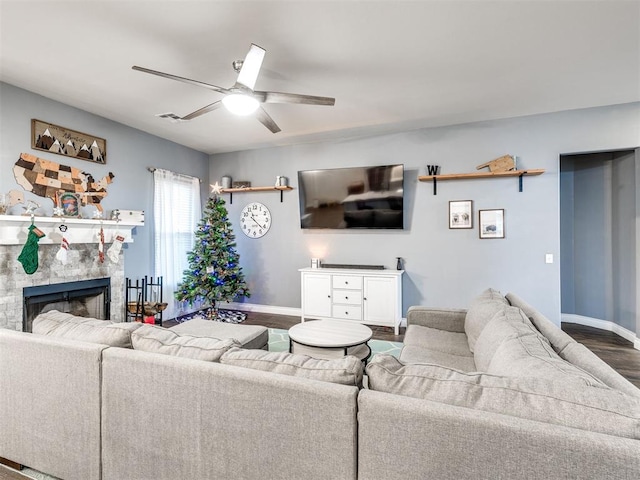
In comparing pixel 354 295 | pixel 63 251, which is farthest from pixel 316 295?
pixel 63 251

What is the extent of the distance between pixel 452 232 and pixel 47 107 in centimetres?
493

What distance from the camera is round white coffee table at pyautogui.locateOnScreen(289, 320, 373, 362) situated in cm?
254

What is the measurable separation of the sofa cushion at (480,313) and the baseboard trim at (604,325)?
8.36 feet

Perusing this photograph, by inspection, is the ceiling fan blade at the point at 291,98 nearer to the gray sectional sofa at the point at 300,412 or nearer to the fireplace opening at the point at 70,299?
the gray sectional sofa at the point at 300,412

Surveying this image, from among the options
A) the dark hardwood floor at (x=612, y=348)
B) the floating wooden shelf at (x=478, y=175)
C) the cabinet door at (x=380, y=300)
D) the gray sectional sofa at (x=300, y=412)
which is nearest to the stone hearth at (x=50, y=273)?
the gray sectional sofa at (x=300, y=412)

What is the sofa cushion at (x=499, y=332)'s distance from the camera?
65.4 inches

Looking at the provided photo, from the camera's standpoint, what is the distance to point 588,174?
4508mm

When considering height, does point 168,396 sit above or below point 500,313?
below

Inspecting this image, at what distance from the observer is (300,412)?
1.12 m

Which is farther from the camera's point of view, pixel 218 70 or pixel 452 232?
pixel 452 232

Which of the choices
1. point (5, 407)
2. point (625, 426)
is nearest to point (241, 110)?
point (5, 407)

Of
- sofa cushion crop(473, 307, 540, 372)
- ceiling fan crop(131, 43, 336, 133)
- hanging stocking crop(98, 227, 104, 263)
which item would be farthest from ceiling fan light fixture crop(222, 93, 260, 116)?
hanging stocking crop(98, 227, 104, 263)

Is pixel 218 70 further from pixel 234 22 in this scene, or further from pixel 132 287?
pixel 132 287

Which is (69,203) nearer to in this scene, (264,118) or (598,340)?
(264,118)
